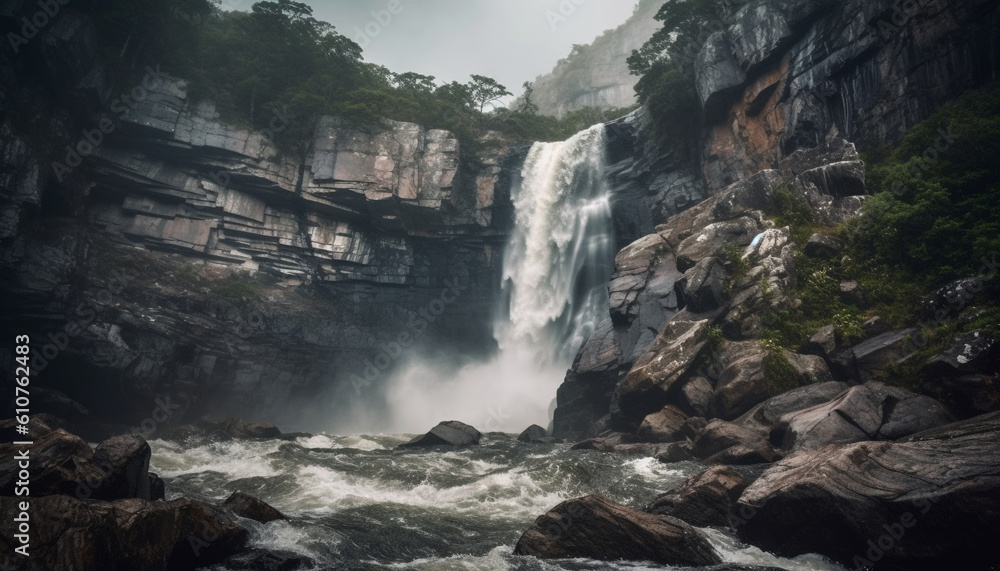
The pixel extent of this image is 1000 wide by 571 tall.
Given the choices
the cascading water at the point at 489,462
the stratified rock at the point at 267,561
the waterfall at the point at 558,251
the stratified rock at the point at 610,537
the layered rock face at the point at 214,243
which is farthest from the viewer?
the waterfall at the point at 558,251

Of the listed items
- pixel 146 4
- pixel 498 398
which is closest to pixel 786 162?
pixel 498 398

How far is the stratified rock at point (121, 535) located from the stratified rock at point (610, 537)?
178 inches

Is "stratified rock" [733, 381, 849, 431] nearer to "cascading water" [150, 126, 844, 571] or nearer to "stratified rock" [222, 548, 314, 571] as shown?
"cascading water" [150, 126, 844, 571]

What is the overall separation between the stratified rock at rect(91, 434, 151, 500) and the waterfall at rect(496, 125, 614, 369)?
2484 centimetres

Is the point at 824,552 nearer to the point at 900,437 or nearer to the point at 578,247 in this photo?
the point at 900,437

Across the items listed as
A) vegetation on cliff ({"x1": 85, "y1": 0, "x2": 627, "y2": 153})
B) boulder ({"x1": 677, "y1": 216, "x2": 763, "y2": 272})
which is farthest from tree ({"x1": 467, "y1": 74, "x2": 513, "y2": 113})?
boulder ({"x1": 677, "y1": 216, "x2": 763, "y2": 272})

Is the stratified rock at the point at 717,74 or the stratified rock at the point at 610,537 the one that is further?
the stratified rock at the point at 717,74

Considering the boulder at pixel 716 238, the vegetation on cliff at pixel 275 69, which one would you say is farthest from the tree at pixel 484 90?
the boulder at pixel 716 238

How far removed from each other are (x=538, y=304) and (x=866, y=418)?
81.2ft

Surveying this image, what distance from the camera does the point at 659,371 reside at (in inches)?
696

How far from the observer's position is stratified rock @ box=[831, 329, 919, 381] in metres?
13.3

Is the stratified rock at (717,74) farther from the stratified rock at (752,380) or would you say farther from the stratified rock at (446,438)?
the stratified rock at (446,438)

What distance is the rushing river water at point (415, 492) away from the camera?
7.90 metres

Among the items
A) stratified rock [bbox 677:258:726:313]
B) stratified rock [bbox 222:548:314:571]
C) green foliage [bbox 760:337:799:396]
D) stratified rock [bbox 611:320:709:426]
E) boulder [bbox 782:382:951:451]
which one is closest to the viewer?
stratified rock [bbox 222:548:314:571]
